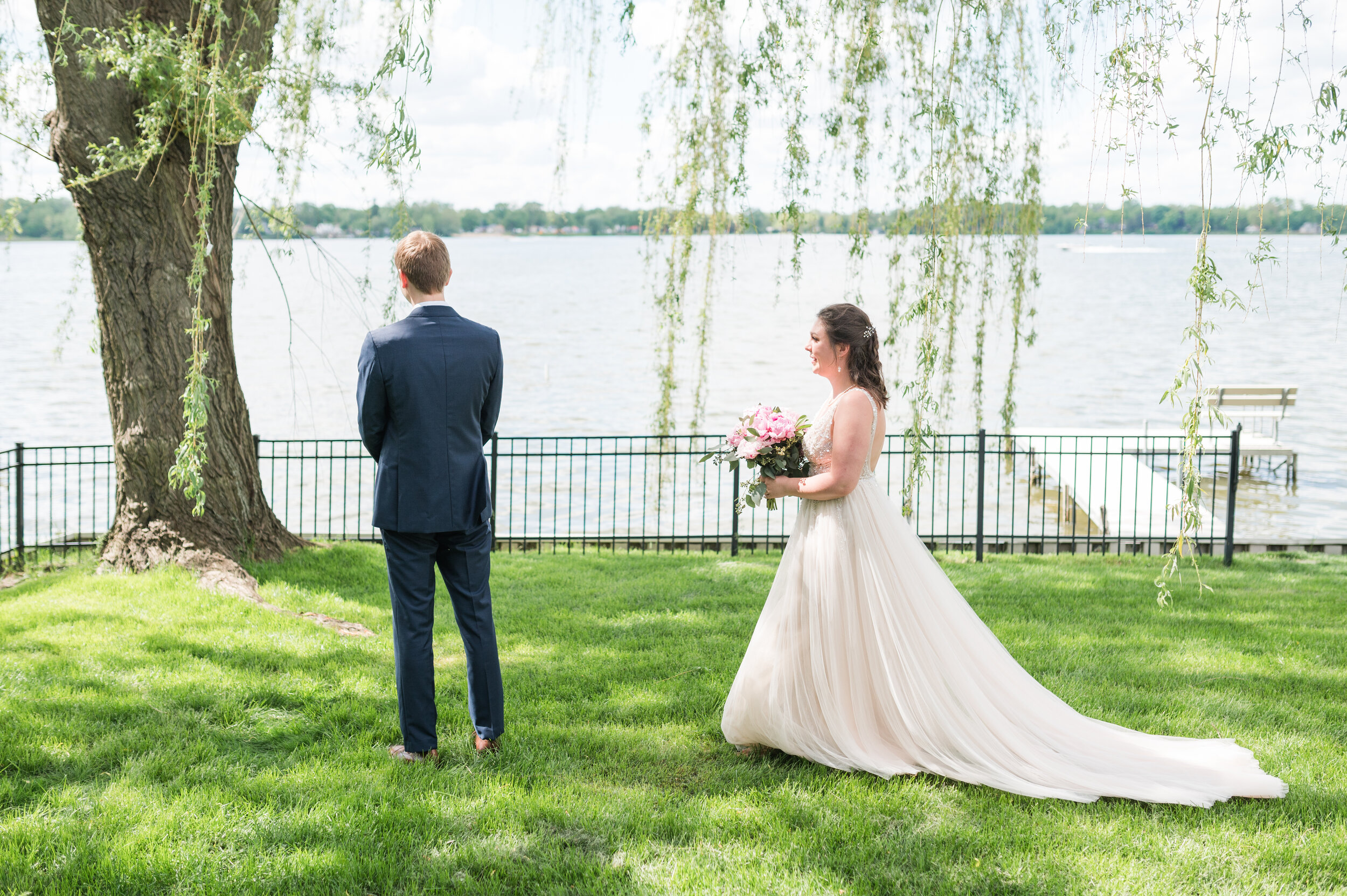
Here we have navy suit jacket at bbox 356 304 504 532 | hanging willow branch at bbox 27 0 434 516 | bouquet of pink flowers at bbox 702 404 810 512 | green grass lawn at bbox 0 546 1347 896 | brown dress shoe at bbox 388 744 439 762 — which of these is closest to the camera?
green grass lawn at bbox 0 546 1347 896

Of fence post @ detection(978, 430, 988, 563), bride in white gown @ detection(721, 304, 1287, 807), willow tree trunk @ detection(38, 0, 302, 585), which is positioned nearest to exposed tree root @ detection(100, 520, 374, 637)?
willow tree trunk @ detection(38, 0, 302, 585)

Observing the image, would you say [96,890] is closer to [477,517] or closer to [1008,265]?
[477,517]

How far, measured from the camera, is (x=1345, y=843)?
140 inches

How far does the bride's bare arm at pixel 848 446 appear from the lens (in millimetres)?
4234

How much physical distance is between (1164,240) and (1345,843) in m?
3.50

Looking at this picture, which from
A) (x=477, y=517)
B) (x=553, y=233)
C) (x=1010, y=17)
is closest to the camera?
(x=477, y=517)

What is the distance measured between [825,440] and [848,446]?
17cm

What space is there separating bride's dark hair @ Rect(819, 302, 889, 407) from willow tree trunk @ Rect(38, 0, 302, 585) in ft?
15.5

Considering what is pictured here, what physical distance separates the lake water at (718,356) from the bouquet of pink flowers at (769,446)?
1.61 m

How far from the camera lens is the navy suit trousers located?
4.06 m

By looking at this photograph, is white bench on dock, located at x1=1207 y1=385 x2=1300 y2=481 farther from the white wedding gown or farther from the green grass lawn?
the white wedding gown

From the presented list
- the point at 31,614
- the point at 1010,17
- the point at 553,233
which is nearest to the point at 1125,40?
the point at 1010,17

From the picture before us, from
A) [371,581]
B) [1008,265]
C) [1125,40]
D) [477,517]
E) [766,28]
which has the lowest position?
[371,581]

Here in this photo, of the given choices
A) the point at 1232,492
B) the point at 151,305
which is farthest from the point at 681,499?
the point at 151,305
